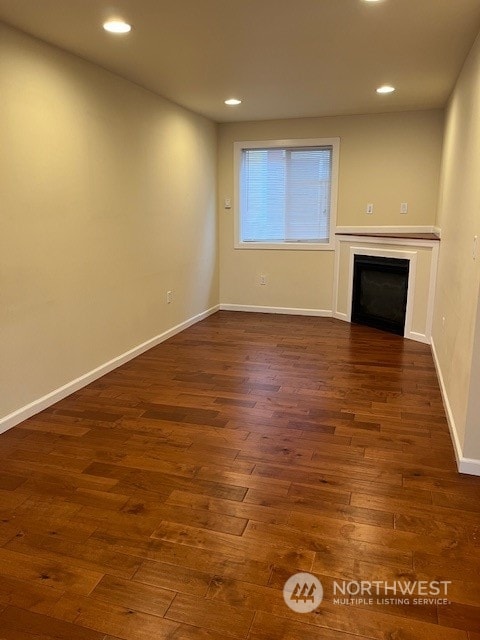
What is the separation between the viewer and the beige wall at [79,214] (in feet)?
9.54

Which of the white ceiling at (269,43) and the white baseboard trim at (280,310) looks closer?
the white ceiling at (269,43)

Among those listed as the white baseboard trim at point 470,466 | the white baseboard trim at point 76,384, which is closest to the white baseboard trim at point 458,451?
the white baseboard trim at point 470,466

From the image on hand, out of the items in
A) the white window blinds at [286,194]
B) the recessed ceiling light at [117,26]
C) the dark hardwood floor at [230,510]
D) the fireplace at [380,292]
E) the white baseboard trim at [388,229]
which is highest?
the recessed ceiling light at [117,26]

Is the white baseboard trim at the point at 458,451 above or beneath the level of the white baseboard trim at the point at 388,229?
beneath

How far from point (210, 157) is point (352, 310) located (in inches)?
99.1

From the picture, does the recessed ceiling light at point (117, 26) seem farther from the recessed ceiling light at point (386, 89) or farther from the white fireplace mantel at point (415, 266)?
the white fireplace mantel at point (415, 266)

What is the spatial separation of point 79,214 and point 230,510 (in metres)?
2.38

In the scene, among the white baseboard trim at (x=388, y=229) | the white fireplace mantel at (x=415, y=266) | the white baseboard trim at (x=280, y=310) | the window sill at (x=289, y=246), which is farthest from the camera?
the white baseboard trim at (x=280, y=310)

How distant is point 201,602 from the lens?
164cm

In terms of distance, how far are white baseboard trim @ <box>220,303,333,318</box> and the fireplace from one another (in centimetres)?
47

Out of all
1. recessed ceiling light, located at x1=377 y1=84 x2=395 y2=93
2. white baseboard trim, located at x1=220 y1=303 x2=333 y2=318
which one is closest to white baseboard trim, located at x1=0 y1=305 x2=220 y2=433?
white baseboard trim, located at x1=220 y1=303 x2=333 y2=318

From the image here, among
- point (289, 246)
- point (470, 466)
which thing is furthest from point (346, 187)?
point (470, 466)

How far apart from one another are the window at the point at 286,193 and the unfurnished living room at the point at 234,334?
0.04 metres

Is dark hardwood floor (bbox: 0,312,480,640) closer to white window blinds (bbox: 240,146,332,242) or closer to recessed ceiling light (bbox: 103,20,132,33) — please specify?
recessed ceiling light (bbox: 103,20,132,33)
